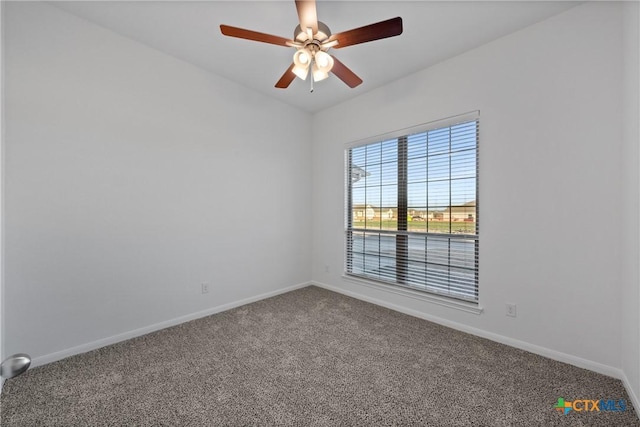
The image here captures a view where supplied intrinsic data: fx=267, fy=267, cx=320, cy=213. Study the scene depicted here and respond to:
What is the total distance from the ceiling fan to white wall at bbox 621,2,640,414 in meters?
1.54

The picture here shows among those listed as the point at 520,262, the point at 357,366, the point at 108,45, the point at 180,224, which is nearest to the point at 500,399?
the point at 357,366

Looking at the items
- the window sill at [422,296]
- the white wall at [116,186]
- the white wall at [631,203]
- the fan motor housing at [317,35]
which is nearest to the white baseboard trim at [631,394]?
the white wall at [631,203]

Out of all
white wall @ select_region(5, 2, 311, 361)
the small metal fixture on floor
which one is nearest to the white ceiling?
white wall @ select_region(5, 2, 311, 361)

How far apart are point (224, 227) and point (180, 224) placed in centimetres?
49

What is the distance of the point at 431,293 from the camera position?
2.88m

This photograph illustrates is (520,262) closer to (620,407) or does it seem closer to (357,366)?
(620,407)

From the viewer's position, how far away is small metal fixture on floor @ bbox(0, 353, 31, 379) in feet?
2.33

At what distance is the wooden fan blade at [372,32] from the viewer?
1.62m

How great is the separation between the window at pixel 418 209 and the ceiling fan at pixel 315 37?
132cm

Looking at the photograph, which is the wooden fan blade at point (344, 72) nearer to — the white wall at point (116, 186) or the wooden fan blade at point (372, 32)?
the wooden fan blade at point (372, 32)

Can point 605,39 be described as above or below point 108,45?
below

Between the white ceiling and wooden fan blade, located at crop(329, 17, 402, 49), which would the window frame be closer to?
the white ceiling

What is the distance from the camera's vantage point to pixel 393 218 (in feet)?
10.8

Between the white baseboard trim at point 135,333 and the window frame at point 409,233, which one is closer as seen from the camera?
the white baseboard trim at point 135,333
